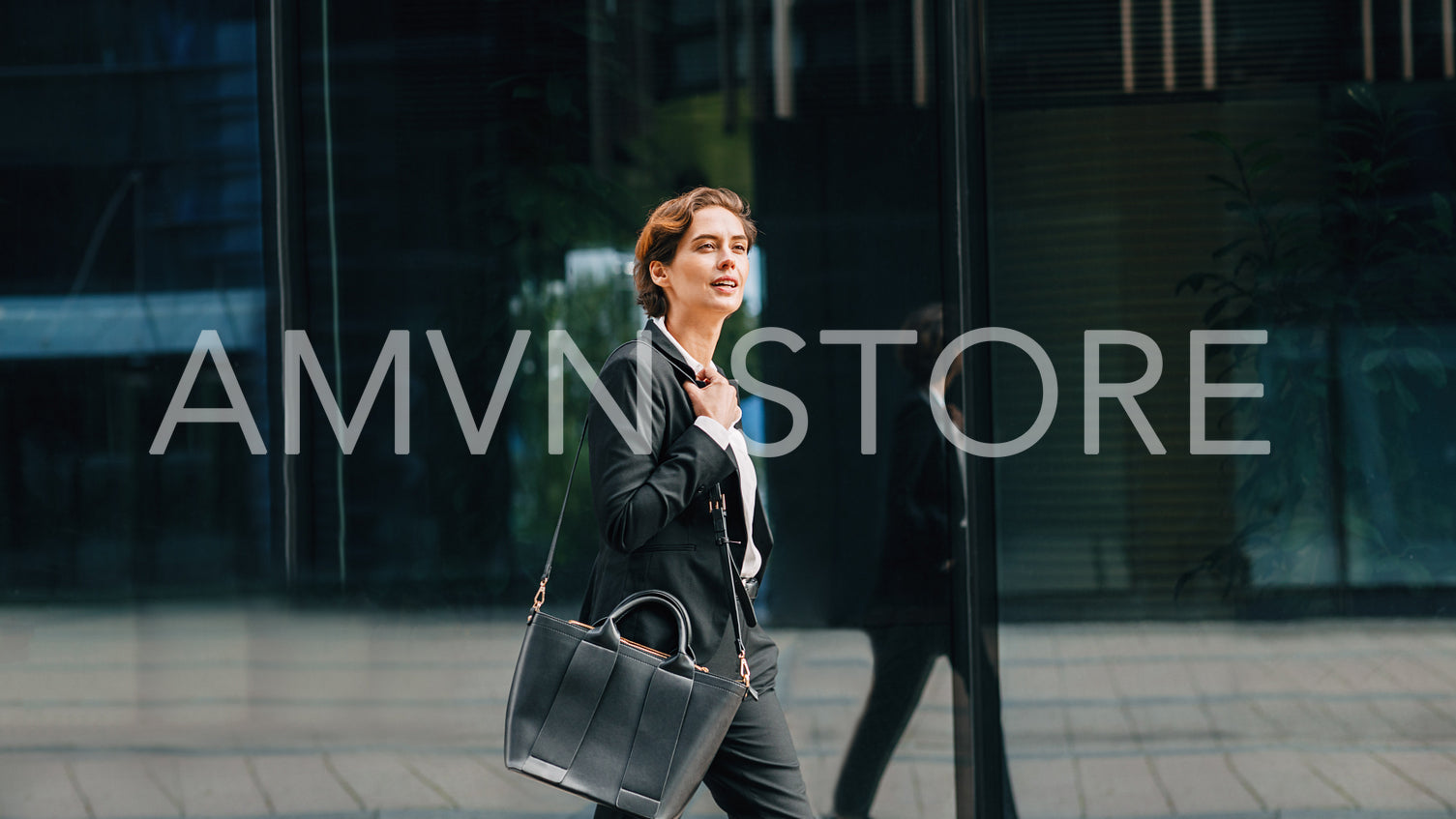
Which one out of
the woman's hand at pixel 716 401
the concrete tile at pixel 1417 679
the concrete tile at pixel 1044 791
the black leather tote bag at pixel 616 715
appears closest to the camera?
the black leather tote bag at pixel 616 715

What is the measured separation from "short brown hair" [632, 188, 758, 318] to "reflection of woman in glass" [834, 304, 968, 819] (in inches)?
50.3

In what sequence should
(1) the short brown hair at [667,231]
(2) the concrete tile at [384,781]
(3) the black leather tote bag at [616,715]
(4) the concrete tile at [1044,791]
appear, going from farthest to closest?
1. (2) the concrete tile at [384,781]
2. (4) the concrete tile at [1044,791]
3. (1) the short brown hair at [667,231]
4. (3) the black leather tote bag at [616,715]

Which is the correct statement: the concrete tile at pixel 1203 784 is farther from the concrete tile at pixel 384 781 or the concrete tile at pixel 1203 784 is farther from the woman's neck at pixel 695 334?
the concrete tile at pixel 384 781

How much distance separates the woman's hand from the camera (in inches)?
102

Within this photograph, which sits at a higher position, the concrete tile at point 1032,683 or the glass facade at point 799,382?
the glass facade at point 799,382

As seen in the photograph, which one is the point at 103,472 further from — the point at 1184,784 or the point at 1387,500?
the point at 1387,500

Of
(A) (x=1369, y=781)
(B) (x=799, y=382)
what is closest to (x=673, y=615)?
(B) (x=799, y=382)

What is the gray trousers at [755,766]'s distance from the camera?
262 cm

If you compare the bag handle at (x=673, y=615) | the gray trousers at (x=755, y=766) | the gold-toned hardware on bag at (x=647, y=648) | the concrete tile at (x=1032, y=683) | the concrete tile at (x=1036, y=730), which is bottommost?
the concrete tile at (x=1036, y=730)

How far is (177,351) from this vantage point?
4137 millimetres

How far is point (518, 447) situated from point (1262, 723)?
2370 millimetres

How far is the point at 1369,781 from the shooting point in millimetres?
3902

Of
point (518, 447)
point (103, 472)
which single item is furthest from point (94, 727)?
point (518, 447)

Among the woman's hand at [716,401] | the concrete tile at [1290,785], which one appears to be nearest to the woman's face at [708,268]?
the woman's hand at [716,401]
